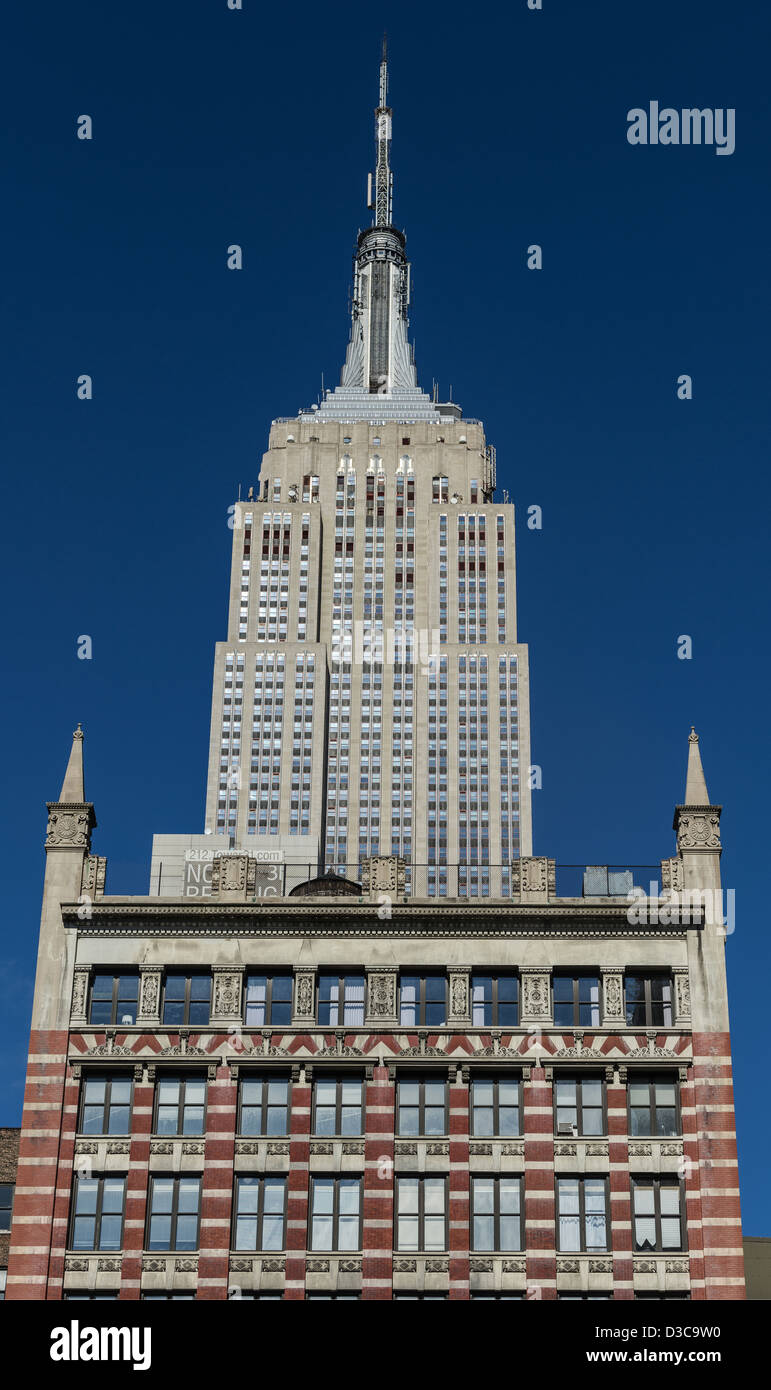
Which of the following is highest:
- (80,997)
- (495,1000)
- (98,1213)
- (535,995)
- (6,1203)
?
(535,995)

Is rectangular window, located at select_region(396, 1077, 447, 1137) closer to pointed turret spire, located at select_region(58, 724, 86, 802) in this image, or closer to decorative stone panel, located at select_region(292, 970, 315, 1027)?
decorative stone panel, located at select_region(292, 970, 315, 1027)

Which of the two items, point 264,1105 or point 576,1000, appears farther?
point 576,1000

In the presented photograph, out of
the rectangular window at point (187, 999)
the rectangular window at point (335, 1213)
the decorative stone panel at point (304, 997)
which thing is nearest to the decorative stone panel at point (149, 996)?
the rectangular window at point (187, 999)

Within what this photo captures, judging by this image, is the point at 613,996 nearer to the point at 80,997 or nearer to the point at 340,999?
the point at 340,999

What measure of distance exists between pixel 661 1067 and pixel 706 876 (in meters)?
7.30

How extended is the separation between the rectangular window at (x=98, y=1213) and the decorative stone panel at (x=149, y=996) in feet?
18.0

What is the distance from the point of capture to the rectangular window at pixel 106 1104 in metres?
67.1

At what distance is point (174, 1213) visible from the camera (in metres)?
65.5

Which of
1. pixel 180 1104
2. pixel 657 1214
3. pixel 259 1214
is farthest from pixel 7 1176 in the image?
pixel 657 1214

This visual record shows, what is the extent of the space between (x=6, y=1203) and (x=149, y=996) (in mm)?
12019

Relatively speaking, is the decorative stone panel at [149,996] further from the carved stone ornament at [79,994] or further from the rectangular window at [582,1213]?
the rectangular window at [582,1213]

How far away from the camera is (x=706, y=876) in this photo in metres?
70.8

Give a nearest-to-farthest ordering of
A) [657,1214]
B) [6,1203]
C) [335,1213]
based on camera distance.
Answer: [657,1214], [335,1213], [6,1203]

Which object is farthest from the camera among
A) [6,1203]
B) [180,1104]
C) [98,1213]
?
[6,1203]
